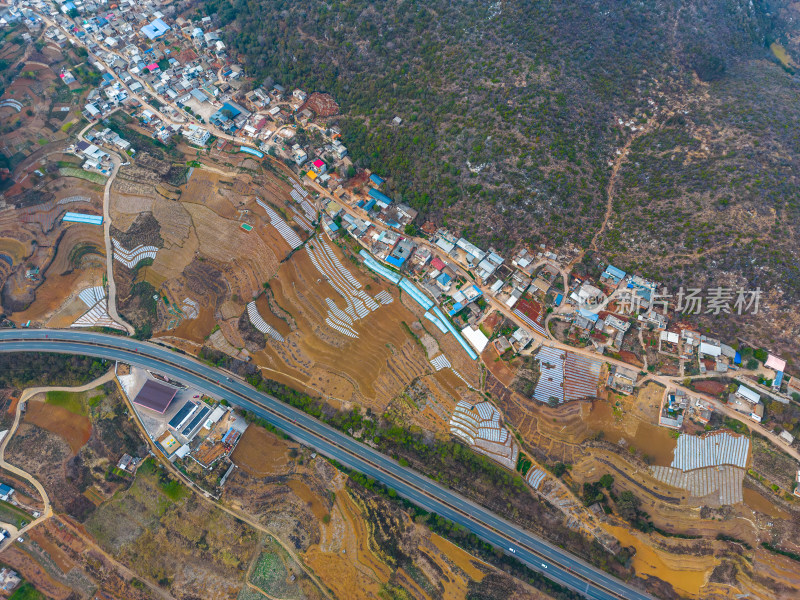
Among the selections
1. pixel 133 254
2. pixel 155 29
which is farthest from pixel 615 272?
pixel 155 29

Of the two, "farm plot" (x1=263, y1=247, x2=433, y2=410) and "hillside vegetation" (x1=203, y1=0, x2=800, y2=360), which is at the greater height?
"hillside vegetation" (x1=203, y1=0, x2=800, y2=360)

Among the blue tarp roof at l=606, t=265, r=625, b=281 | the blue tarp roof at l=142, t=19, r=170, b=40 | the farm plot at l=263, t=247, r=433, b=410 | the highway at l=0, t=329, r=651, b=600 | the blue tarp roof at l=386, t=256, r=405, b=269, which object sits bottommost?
the highway at l=0, t=329, r=651, b=600

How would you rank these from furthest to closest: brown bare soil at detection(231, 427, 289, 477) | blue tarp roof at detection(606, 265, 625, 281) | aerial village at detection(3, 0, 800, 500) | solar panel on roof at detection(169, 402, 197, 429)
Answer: blue tarp roof at detection(606, 265, 625, 281) → solar panel on roof at detection(169, 402, 197, 429) → aerial village at detection(3, 0, 800, 500) → brown bare soil at detection(231, 427, 289, 477)

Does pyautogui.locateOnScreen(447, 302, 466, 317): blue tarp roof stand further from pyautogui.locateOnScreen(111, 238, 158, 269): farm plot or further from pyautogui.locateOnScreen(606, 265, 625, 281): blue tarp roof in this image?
pyautogui.locateOnScreen(111, 238, 158, 269): farm plot

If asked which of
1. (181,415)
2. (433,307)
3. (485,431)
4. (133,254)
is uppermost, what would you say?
(433,307)

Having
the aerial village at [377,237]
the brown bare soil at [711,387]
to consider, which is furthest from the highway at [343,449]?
the brown bare soil at [711,387]

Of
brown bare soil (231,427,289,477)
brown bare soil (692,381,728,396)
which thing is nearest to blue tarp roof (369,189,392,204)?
brown bare soil (231,427,289,477)

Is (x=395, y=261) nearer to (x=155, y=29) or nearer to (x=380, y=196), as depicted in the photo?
(x=380, y=196)
